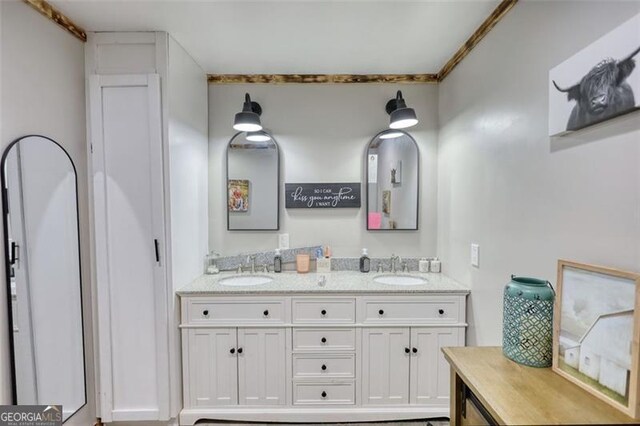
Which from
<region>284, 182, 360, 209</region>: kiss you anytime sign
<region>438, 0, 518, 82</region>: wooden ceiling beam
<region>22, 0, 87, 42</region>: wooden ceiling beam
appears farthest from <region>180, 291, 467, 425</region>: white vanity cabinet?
<region>22, 0, 87, 42</region>: wooden ceiling beam

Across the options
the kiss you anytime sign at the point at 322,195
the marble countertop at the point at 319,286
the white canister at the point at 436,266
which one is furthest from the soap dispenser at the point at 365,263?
the white canister at the point at 436,266

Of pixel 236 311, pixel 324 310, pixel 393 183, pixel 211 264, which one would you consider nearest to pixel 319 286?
pixel 324 310

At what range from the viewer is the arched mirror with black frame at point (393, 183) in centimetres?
241

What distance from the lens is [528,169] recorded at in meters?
1.35

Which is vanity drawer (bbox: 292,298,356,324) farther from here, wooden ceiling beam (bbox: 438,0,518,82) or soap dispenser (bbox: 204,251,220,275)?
wooden ceiling beam (bbox: 438,0,518,82)

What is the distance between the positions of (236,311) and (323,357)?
66 centimetres

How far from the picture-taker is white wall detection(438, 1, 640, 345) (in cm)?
94

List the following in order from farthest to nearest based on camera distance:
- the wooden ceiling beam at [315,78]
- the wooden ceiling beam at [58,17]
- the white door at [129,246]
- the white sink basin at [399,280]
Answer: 1. the wooden ceiling beam at [315,78]
2. the white sink basin at [399,280]
3. the white door at [129,246]
4. the wooden ceiling beam at [58,17]

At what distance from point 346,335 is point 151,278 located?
130cm

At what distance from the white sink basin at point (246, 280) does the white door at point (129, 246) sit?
517 mm

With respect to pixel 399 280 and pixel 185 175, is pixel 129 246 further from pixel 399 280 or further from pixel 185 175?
pixel 399 280

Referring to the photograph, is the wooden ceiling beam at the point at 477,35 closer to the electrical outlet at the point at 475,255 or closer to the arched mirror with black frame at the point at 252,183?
the electrical outlet at the point at 475,255

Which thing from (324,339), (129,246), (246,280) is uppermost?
(129,246)

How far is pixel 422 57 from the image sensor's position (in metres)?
2.07
